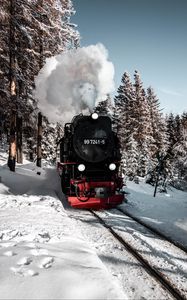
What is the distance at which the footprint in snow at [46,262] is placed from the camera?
497 centimetres

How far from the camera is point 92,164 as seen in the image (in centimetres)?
1180

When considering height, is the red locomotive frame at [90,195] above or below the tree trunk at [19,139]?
below

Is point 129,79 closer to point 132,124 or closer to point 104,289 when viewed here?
point 132,124

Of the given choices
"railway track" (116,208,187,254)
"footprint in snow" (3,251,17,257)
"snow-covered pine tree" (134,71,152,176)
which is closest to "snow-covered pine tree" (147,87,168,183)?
"snow-covered pine tree" (134,71,152,176)

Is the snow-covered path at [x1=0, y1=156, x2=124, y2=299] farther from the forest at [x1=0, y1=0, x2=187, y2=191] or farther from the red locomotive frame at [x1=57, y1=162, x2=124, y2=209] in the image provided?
the forest at [x1=0, y1=0, x2=187, y2=191]

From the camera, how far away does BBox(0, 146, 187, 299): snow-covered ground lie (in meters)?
4.23

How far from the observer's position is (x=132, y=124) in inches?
1539

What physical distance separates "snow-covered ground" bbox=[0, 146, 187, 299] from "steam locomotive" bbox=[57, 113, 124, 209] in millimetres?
779

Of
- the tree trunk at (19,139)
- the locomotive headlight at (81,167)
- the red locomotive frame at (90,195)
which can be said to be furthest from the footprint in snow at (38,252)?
the tree trunk at (19,139)

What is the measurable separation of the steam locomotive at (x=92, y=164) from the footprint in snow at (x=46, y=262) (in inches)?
226

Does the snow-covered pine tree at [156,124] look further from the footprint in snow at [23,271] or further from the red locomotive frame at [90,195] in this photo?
the footprint in snow at [23,271]

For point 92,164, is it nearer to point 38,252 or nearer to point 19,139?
point 38,252

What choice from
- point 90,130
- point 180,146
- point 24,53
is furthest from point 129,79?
point 90,130

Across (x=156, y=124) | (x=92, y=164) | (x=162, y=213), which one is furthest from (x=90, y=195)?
(x=156, y=124)
